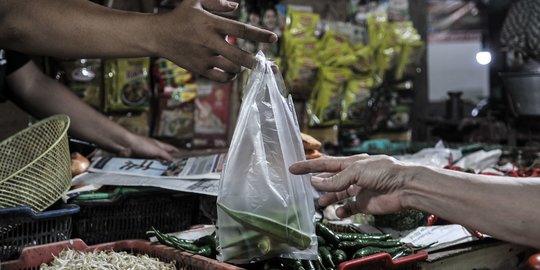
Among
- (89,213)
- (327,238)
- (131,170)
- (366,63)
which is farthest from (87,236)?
(366,63)

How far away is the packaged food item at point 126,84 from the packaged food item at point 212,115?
419mm

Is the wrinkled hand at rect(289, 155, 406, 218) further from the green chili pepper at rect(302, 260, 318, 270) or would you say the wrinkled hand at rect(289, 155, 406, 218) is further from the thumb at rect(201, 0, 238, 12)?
the thumb at rect(201, 0, 238, 12)

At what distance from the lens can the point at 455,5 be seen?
9703 mm

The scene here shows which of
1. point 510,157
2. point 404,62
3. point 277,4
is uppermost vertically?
point 277,4

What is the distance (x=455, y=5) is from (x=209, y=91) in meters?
7.00

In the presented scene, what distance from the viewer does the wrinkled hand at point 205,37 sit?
1.70 metres

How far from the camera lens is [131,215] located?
2.29 metres

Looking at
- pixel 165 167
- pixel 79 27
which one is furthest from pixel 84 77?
pixel 79 27

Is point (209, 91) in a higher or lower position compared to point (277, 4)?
lower

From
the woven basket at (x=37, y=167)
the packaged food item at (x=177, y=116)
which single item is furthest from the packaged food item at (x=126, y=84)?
the woven basket at (x=37, y=167)

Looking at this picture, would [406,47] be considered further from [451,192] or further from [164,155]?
[451,192]

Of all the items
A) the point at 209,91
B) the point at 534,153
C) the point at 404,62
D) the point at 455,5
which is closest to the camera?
the point at 534,153

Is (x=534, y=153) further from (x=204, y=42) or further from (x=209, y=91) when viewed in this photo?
(x=204, y=42)

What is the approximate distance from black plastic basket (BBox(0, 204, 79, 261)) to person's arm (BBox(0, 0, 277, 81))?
53 centimetres
